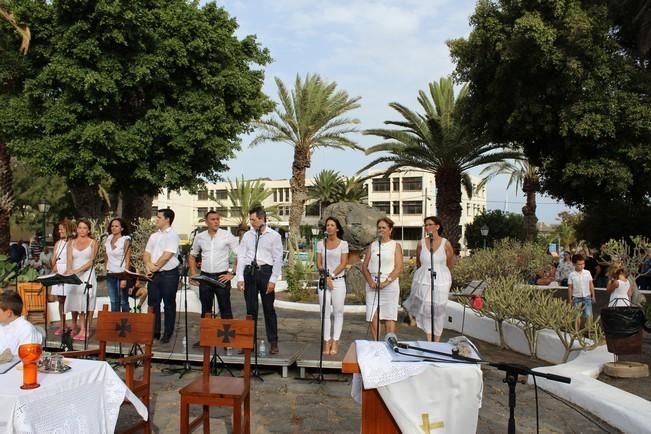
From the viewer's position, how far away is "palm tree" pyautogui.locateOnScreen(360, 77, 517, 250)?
68.5ft

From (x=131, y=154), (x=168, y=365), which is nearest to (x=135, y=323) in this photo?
(x=168, y=365)

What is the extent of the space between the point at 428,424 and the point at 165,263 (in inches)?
202

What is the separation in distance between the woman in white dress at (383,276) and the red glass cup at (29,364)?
4.14 m

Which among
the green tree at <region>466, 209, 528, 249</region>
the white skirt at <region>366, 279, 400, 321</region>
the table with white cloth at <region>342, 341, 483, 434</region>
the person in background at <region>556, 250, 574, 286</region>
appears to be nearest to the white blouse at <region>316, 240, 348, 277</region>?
the white skirt at <region>366, 279, 400, 321</region>

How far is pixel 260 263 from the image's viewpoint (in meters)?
6.79

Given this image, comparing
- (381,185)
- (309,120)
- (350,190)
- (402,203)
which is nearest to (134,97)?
(309,120)

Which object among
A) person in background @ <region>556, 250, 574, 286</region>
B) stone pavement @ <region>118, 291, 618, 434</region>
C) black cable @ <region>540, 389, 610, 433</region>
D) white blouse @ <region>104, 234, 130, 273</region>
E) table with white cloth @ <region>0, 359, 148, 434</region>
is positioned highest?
white blouse @ <region>104, 234, 130, 273</region>

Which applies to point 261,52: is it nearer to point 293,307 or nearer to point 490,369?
point 293,307

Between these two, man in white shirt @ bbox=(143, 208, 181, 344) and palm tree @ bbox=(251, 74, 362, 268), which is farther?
palm tree @ bbox=(251, 74, 362, 268)

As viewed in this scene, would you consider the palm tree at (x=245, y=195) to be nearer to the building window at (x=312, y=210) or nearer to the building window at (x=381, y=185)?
the building window at (x=312, y=210)

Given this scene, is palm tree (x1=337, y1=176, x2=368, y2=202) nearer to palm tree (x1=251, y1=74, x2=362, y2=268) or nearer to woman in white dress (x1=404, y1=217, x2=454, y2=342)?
palm tree (x1=251, y1=74, x2=362, y2=268)

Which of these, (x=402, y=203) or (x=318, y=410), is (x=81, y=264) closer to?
(x=318, y=410)

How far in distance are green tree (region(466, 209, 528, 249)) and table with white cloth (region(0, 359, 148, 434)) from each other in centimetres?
2760

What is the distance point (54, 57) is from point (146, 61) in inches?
103
